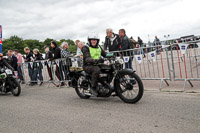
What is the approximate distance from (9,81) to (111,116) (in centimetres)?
517

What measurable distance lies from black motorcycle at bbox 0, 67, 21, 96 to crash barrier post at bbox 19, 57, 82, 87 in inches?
74.0

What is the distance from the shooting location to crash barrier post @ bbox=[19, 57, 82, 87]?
8.70m

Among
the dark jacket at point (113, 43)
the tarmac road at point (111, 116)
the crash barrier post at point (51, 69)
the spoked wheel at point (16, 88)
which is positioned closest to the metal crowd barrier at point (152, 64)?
the crash barrier post at point (51, 69)

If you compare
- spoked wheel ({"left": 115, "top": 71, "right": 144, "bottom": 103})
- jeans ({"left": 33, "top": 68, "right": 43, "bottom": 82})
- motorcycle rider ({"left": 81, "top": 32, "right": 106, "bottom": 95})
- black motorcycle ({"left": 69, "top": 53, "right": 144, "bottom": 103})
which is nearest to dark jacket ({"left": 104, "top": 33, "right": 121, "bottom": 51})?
motorcycle rider ({"left": 81, "top": 32, "right": 106, "bottom": 95})

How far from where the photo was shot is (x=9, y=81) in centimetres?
747

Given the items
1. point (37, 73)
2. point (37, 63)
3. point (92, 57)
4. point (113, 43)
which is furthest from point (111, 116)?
point (37, 73)

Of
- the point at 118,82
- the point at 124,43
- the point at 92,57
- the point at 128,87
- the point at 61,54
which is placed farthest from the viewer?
the point at 61,54

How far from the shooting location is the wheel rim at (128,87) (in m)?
4.58

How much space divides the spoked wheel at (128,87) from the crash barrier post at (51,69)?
3.36 m

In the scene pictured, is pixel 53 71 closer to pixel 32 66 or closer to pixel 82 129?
pixel 32 66

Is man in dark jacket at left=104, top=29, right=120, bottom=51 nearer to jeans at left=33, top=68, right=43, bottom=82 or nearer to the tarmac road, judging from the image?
the tarmac road

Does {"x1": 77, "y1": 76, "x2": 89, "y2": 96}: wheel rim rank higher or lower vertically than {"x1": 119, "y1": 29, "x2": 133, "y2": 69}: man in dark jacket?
lower

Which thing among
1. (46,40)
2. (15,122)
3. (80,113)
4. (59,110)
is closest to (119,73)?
(80,113)

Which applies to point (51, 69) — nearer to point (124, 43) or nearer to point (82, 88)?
point (124, 43)
